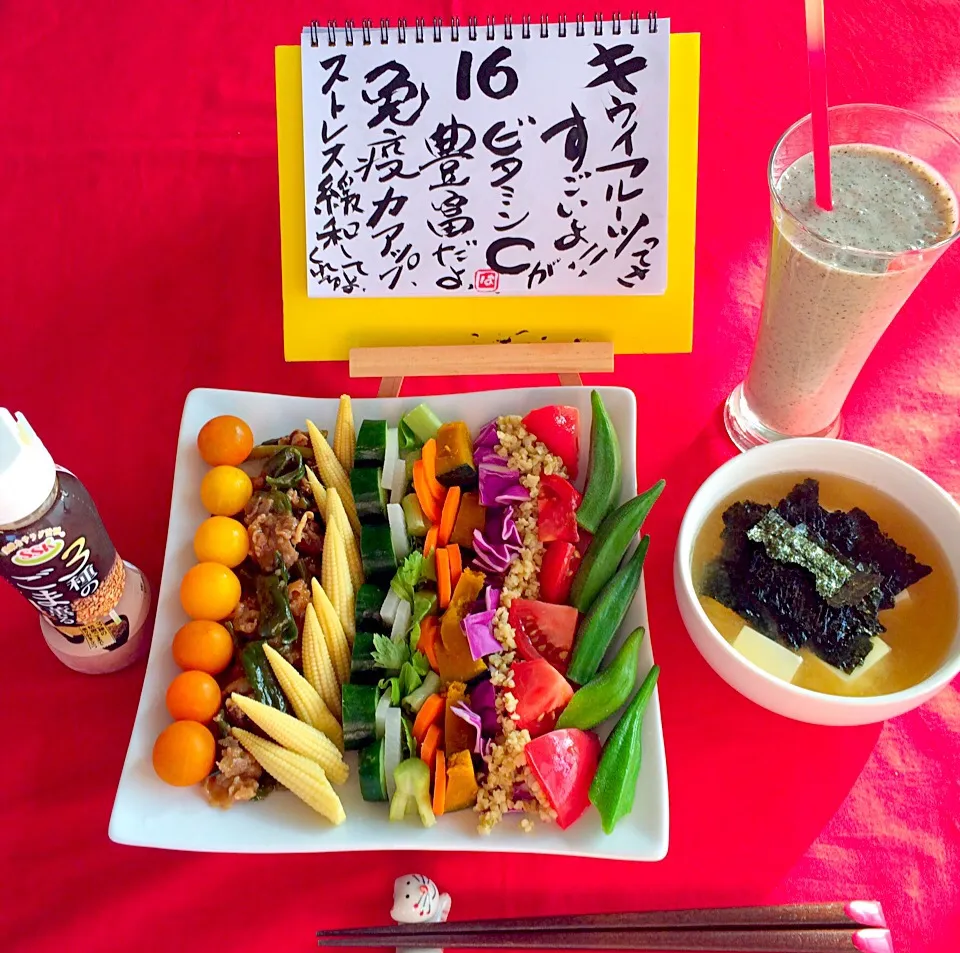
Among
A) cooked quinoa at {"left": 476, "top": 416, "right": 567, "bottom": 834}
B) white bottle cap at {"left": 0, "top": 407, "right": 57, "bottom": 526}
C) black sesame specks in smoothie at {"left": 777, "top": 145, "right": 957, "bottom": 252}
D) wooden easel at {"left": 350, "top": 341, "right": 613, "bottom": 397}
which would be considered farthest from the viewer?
wooden easel at {"left": 350, "top": 341, "right": 613, "bottom": 397}

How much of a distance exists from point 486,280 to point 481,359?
0.12m

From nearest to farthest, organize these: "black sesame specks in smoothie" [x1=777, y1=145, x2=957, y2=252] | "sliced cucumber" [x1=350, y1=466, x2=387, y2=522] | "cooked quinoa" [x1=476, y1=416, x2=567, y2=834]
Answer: "cooked quinoa" [x1=476, y1=416, x2=567, y2=834]
"black sesame specks in smoothie" [x1=777, y1=145, x2=957, y2=252]
"sliced cucumber" [x1=350, y1=466, x2=387, y2=522]

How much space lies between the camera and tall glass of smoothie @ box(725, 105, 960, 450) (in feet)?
3.68

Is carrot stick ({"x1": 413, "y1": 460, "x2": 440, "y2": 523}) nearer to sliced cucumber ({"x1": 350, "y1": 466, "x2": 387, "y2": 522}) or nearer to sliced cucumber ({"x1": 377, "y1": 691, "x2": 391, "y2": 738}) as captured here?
sliced cucumber ({"x1": 350, "y1": 466, "x2": 387, "y2": 522})

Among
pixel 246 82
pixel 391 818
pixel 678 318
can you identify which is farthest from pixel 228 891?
pixel 246 82

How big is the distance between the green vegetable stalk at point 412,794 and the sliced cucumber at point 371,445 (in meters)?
0.42

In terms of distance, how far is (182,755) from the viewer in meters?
1.07

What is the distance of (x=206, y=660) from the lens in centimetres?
115

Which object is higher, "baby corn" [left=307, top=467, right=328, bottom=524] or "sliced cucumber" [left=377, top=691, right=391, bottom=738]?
"baby corn" [left=307, top=467, right=328, bottom=524]

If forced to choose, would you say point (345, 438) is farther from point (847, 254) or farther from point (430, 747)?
point (847, 254)

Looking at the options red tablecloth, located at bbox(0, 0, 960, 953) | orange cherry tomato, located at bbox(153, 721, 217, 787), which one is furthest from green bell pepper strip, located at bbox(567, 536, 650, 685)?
orange cherry tomato, located at bbox(153, 721, 217, 787)

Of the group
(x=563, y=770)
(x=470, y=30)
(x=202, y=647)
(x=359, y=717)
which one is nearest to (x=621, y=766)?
(x=563, y=770)

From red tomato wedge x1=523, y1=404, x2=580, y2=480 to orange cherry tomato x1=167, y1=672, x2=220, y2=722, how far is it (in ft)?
1.76

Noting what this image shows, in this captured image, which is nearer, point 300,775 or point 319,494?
point 300,775
